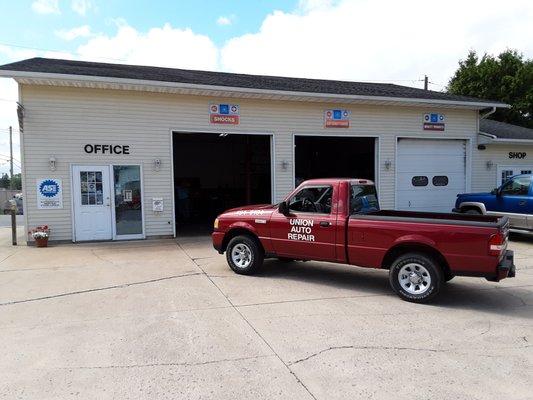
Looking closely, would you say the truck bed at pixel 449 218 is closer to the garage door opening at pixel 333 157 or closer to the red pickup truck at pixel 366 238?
the red pickup truck at pixel 366 238

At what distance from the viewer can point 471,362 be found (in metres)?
4.11

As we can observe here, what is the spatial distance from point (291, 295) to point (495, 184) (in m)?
13.2

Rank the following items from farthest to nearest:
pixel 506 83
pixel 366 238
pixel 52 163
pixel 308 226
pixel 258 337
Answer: pixel 506 83, pixel 52 163, pixel 308 226, pixel 366 238, pixel 258 337

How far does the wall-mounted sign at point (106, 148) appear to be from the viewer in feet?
38.2

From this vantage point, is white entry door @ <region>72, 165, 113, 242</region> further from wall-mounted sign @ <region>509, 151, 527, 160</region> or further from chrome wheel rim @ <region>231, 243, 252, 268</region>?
wall-mounted sign @ <region>509, 151, 527, 160</region>

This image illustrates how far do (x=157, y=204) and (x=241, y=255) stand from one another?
17.5ft

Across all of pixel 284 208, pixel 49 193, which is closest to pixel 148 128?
pixel 49 193

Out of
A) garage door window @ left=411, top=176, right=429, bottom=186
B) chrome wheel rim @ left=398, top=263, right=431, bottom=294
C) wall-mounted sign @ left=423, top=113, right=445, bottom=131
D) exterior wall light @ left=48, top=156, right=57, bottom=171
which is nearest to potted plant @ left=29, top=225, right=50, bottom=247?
exterior wall light @ left=48, top=156, right=57, bottom=171

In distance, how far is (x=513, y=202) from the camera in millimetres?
11266

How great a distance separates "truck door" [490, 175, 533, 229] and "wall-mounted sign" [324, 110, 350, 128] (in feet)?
16.6

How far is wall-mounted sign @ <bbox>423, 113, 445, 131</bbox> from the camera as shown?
15109 millimetres

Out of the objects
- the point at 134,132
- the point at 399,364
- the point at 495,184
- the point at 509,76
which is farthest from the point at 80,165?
the point at 509,76

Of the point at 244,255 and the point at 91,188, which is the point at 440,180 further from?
the point at 91,188

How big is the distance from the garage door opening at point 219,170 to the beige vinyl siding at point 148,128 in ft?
26.2
